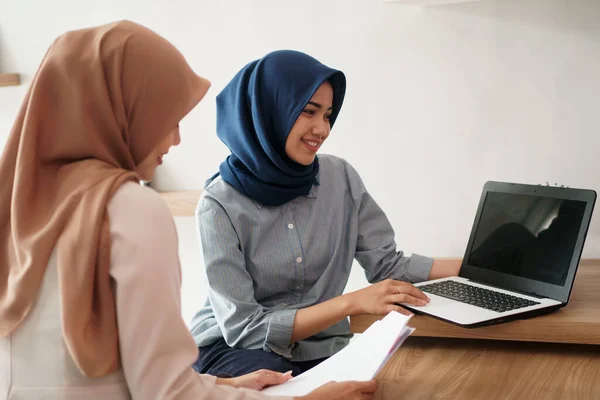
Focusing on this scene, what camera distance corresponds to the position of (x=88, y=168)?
0.85m

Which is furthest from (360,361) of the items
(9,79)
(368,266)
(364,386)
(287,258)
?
(9,79)

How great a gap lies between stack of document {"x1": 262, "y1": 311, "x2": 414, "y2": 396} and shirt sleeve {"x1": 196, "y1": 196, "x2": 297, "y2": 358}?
292 millimetres

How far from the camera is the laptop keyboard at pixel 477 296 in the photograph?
4.31 ft

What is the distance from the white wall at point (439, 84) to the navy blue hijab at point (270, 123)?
0.55 meters

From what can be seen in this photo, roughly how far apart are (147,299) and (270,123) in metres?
0.87

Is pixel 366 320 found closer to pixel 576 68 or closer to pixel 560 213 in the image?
pixel 560 213

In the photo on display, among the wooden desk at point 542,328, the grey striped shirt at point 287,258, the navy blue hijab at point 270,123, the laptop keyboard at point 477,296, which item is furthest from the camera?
the navy blue hijab at point 270,123

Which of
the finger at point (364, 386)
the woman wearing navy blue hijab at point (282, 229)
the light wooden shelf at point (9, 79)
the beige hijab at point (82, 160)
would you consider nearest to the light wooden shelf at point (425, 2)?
the woman wearing navy blue hijab at point (282, 229)

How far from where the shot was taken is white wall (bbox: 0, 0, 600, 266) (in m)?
1.93

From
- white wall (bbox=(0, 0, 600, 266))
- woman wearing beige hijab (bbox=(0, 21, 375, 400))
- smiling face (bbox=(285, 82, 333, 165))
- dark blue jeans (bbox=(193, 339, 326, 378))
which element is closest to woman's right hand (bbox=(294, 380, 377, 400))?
woman wearing beige hijab (bbox=(0, 21, 375, 400))

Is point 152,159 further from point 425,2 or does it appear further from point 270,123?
point 425,2

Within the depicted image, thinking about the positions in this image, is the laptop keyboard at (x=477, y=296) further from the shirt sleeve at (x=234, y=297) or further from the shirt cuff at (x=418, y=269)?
the shirt sleeve at (x=234, y=297)

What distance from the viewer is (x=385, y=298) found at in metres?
1.34

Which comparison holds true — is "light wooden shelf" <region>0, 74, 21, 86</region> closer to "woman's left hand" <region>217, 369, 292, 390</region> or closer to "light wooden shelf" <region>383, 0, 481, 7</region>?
"light wooden shelf" <region>383, 0, 481, 7</region>
